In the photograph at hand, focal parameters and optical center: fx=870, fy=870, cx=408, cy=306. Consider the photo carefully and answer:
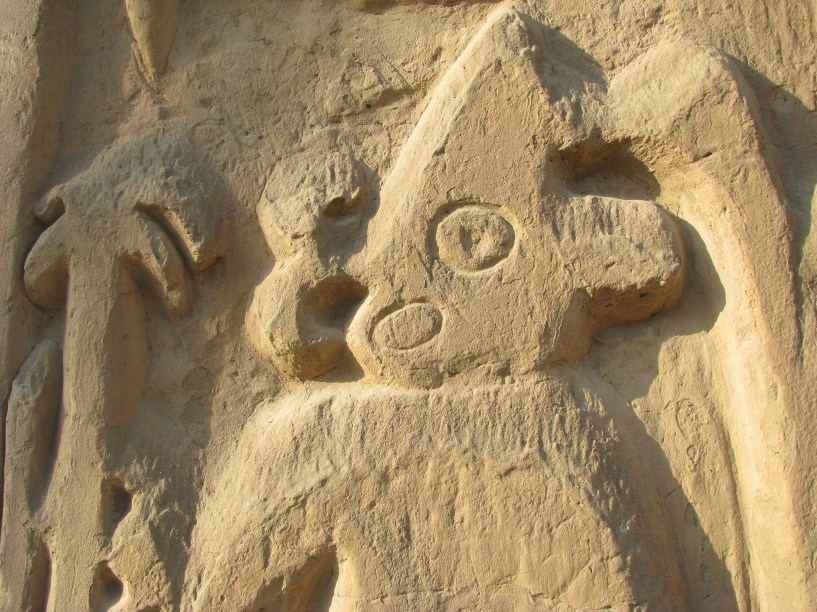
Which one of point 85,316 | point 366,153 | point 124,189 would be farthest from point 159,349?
point 366,153

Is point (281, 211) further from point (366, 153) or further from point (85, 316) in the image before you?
point (85, 316)

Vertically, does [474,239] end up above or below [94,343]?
above

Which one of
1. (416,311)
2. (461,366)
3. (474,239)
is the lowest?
(461,366)

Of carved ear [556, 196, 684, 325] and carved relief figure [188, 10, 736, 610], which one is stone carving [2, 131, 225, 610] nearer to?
carved relief figure [188, 10, 736, 610]

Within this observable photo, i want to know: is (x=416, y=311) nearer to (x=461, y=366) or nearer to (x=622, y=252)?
(x=461, y=366)

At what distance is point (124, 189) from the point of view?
1.64m

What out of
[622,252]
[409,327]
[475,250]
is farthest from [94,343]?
[622,252]

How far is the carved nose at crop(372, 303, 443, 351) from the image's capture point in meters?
1.51

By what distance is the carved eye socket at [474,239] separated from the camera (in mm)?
1526

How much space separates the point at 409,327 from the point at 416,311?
31 mm

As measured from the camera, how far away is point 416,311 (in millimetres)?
1524

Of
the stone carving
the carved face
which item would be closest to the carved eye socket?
the carved face

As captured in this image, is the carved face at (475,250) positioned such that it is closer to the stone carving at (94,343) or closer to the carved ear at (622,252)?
the carved ear at (622,252)

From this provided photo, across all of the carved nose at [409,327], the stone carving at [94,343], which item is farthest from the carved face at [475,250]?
the stone carving at [94,343]
